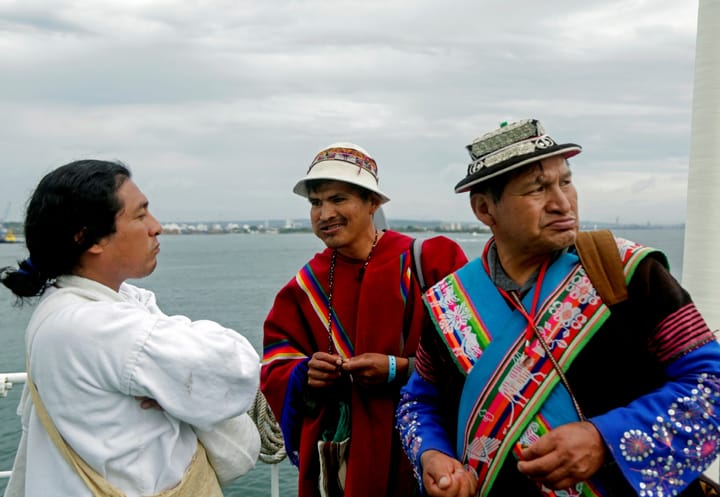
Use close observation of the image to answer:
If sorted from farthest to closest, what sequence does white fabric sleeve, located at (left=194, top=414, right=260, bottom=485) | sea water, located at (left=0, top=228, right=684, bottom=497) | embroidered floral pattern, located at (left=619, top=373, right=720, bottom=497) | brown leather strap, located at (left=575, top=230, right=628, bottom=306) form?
sea water, located at (left=0, top=228, right=684, bottom=497) → white fabric sleeve, located at (left=194, top=414, right=260, bottom=485) → brown leather strap, located at (left=575, top=230, right=628, bottom=306) → embroidered floral pattern, located at (left=619, top=373, right=720, bottom=497)

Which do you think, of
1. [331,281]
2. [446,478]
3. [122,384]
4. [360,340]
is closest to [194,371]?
[122,384]

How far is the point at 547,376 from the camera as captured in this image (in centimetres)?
174

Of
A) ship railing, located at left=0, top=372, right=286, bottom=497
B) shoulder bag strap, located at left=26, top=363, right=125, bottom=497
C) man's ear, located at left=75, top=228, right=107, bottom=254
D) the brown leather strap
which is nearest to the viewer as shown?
the brown leather strap

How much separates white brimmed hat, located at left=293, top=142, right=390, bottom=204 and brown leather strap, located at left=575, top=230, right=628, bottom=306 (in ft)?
3.63

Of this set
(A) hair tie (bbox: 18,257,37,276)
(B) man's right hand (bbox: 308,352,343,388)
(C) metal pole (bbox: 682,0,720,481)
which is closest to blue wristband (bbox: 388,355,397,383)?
(B) man's right hand (bbox: 308,352,343,388)

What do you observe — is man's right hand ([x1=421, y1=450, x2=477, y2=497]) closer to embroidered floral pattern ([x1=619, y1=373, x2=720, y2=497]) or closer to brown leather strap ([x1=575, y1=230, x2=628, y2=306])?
embroidered floral pattern ([x1=619, y1=373, x2=720, y2=497])

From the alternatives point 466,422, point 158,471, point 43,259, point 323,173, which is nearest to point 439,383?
point 466,422

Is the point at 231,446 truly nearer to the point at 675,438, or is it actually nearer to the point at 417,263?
the point at 417,263

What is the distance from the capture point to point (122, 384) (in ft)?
5.80

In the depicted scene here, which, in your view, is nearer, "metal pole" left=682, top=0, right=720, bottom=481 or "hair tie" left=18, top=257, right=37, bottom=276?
"hair tie" left=18, top=257, right=37, bottom=276

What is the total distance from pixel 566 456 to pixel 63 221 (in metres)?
1.46

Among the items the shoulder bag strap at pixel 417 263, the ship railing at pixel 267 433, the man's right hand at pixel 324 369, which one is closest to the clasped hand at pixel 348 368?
the man's right hand at pixel 324 369

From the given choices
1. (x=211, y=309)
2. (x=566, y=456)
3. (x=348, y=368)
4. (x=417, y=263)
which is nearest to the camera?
(x=566, y=456)

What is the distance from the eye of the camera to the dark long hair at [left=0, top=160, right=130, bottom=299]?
1.90 meters
